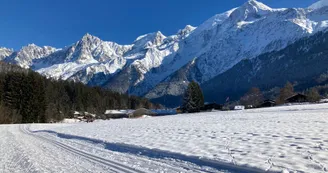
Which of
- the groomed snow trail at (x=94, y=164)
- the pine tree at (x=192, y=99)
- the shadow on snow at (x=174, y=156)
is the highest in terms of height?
the pine tree at (x=192, y=99)

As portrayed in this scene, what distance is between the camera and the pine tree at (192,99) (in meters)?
84.9

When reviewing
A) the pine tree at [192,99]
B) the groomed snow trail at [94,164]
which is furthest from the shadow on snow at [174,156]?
the pine tree at [192,99]

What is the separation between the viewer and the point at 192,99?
85.6 metres

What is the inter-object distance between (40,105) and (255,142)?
6651 cm

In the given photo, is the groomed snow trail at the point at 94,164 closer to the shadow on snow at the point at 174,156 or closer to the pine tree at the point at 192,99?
the shadow on snow at the point at 174,156

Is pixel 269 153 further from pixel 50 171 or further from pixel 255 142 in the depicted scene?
pixel 50 171

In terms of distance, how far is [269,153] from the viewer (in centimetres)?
1002

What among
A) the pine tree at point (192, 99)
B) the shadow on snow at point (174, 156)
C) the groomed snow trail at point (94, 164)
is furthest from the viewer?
the pine tree at point (192, 99)

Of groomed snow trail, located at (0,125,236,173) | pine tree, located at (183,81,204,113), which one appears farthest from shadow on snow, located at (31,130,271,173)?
pine tree, located at (183,81,204,113)

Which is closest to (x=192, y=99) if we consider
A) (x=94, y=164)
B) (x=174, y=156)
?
(x=174, y=156)

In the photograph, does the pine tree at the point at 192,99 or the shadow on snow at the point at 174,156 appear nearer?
the shadow on snow at the point at 174,156

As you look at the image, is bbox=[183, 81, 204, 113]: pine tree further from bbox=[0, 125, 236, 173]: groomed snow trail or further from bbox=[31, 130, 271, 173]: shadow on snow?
bbox=[0, 125, 236, 173]: groomed snow trail

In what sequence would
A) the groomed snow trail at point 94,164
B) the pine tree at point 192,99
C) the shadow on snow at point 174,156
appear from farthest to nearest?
the pine tree at point 192,99
the groomed snow trail at point 94,164
the shadow on snow at point 174,156

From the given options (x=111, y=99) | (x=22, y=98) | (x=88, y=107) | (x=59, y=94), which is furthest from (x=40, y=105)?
(x=111, y=99)
